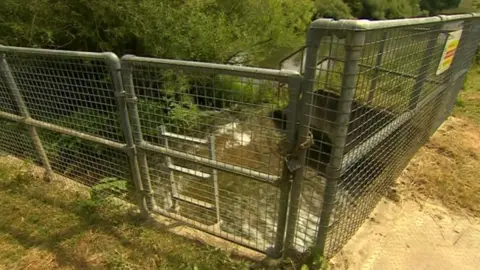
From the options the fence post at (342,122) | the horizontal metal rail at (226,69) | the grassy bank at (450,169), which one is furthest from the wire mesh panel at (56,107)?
the grassy bank at (450,169)

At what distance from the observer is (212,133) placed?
101 inches

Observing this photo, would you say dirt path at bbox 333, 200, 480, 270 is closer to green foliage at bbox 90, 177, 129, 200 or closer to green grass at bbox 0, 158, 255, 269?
green grass at bbox 0, 158, 255, 269

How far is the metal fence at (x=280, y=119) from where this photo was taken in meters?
1.67

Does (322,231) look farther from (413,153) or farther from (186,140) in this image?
(413,153)

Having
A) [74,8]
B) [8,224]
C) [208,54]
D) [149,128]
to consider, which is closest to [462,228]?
[149,128]

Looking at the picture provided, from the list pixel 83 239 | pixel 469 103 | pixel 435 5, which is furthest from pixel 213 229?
pixel 435 5

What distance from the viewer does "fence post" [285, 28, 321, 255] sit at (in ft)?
5.13

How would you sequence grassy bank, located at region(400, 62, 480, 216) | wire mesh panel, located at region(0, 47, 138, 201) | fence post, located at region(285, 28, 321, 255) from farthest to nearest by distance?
grassy bank, located at region(400, 62, 480, 216) → wire mesh panel, located at region(0, 47, 138, 201) → fence post, located at region(285, 28, 321, 255)

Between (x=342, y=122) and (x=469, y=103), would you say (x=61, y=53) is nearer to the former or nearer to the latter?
(x=342, y=122)

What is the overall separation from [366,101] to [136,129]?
1.62m

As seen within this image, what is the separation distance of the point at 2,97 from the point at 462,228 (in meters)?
4.44

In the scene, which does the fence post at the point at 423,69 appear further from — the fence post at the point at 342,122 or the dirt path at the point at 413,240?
the fence post at the point at 342,122

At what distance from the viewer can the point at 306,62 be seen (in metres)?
1.58

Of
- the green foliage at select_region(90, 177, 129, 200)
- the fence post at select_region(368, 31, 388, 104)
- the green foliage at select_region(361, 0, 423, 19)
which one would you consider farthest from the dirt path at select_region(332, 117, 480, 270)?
the green foliage at select_region(361, 0, 423, 19)
